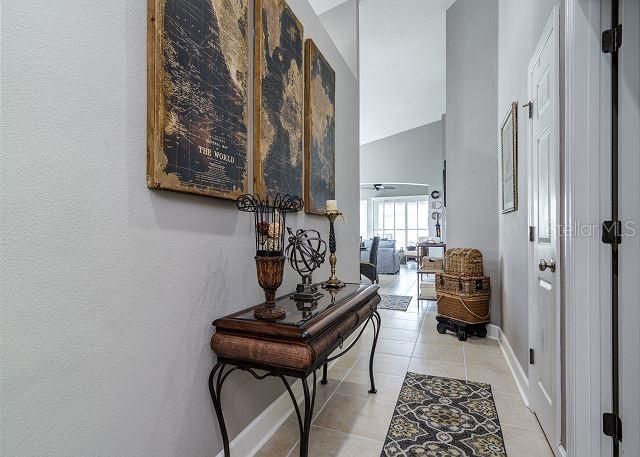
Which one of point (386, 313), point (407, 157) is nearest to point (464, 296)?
point (386, 313)

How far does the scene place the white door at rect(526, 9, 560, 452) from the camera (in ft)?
5.58

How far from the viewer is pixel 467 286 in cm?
360

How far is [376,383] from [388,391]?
0.15 m

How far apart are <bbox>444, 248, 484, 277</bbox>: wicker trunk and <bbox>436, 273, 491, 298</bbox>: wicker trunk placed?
0.19ft

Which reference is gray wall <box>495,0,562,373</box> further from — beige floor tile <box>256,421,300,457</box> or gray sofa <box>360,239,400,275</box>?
gray sofa <box>360,239,400,275</box>

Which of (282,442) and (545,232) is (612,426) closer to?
(545,232)

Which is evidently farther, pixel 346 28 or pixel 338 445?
Answer: pixel 346 28

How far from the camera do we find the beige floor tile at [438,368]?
2.74m

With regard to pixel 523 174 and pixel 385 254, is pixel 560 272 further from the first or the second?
pixel 385 254

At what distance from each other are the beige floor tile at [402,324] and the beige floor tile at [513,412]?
1652 millimetres

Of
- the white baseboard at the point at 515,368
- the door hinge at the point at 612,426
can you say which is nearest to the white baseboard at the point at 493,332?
the white baseboard at the point at 515,368

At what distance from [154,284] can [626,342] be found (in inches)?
72.9

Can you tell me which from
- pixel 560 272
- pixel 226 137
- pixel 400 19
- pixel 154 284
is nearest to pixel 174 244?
pixel 154 284

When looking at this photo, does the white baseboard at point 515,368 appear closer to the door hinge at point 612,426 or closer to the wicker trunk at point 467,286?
the wicker trunk at point 467,286
